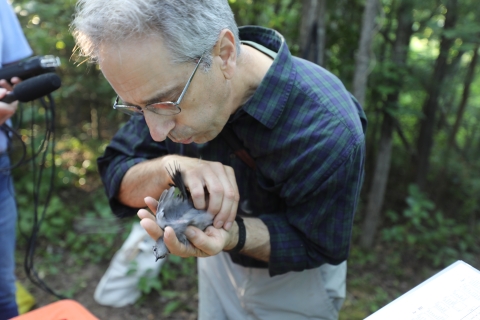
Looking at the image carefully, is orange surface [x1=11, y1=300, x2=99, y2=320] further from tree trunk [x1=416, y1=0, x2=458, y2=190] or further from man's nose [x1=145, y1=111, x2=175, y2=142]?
tree trunk [x1=416, y1=0, x2=458, y2=190]

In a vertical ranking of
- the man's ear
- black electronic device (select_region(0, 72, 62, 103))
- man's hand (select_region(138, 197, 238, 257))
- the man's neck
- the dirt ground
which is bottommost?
the dirt ground

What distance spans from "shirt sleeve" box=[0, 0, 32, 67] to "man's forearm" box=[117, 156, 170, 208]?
1234mm

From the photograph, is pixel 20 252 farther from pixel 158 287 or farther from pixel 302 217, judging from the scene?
pixel 302 217

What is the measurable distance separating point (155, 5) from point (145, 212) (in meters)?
0.63

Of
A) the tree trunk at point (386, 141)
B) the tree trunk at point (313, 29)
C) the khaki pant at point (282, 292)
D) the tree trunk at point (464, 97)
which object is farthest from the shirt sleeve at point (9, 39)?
the tree trunk at point (464, 97)

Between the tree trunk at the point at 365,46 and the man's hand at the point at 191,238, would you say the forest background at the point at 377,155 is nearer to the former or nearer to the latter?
the tree trunk at the point at 365,46

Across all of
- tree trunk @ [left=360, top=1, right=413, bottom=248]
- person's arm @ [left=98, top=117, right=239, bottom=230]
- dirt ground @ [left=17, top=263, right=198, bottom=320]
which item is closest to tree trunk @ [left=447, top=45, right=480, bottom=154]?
tree trunk @ [left=360, top=1, right=413, bottom=248]

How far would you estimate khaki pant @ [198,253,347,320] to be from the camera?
180cm

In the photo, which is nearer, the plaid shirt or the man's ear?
the man's ear

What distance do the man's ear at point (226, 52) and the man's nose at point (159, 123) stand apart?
26 cm

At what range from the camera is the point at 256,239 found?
1566mm

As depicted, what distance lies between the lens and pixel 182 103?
131cm

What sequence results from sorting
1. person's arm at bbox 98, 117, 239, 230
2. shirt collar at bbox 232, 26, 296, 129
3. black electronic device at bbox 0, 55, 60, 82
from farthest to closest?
black electronic device at bbox 0, 55, 60, 82 → shirt collar at bbox 232, 26, 296, 129 → person's arm at bbox 98, 117, 239, 230

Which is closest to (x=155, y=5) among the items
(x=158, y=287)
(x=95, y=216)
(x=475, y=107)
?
(x=158, y=287)
